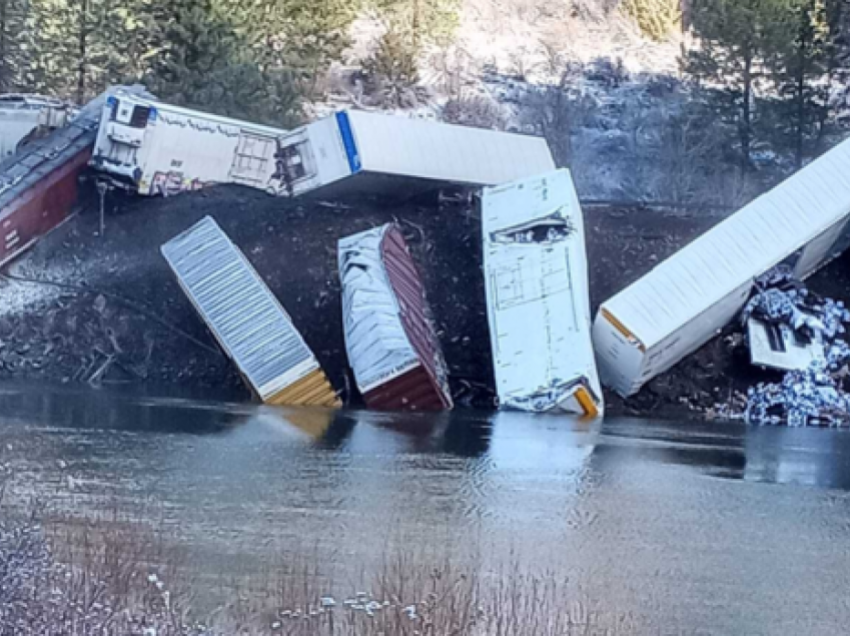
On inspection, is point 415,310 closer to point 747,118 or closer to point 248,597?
point 747,118

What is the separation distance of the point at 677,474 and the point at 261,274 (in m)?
15.4

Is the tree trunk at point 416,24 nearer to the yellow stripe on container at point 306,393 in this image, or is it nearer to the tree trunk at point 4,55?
the tree trunk at point 4,55

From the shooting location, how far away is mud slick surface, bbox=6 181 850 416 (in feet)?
114

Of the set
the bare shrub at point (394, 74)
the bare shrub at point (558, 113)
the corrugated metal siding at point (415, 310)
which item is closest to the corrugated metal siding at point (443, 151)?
the corrugated metal siding at point (415, 310)

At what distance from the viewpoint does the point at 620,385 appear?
3369 cm

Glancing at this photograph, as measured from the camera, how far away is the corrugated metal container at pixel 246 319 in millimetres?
31719

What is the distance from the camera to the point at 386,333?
101ft

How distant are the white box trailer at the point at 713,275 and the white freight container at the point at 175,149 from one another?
9417mm

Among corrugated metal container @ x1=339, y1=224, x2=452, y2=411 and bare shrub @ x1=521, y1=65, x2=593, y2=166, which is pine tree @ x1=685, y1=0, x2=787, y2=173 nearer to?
bare shrub @ x1=521, y1=65, x2=593, y2=166

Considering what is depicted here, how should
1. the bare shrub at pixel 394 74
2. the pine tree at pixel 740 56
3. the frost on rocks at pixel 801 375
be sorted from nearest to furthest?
the frost on rocks at pixel 801 375, the pine tree at pixel 740 56, the bare shrub at pixel 394 74

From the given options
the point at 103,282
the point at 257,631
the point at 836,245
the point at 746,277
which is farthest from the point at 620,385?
the point at 257,631

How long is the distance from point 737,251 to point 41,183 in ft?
50.9

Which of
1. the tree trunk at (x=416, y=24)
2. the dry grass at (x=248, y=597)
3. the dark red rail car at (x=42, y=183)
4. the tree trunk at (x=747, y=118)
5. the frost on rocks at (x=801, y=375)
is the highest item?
the tree trunk at (x=416, y=24)

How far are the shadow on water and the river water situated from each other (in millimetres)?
71
